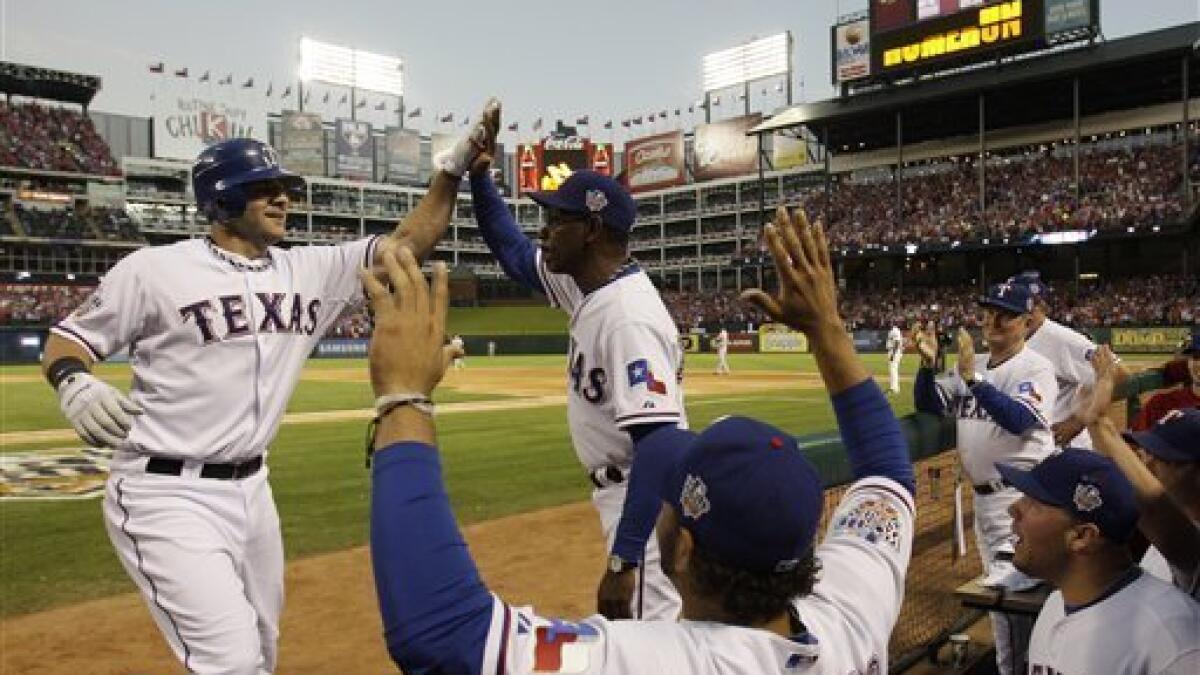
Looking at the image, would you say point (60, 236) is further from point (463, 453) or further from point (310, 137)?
point (463, 453)

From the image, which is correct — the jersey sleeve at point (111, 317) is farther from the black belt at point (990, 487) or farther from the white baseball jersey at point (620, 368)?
the black belt at point (990, 487)

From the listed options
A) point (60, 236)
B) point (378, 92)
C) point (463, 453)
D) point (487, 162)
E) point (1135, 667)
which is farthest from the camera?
point (378, 92)

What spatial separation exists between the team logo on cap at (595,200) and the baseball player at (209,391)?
724 mm

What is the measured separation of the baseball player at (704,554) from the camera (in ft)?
4.63

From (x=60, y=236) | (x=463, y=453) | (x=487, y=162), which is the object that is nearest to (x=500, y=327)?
(x=60, y=236)

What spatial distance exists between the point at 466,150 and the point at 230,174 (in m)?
1.03

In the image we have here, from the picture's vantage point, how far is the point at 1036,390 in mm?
5770

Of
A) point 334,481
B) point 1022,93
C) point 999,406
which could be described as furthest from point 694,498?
point 1022,93

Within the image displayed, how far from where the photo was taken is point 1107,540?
2.89m

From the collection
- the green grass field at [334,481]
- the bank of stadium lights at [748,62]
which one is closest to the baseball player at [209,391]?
the green grass field at [334,481]

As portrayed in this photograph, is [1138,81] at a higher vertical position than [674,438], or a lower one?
higher

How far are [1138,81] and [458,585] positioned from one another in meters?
53.3

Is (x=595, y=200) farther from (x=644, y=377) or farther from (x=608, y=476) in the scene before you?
(x=608, y=476)

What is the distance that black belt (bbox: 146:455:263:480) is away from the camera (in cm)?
371
